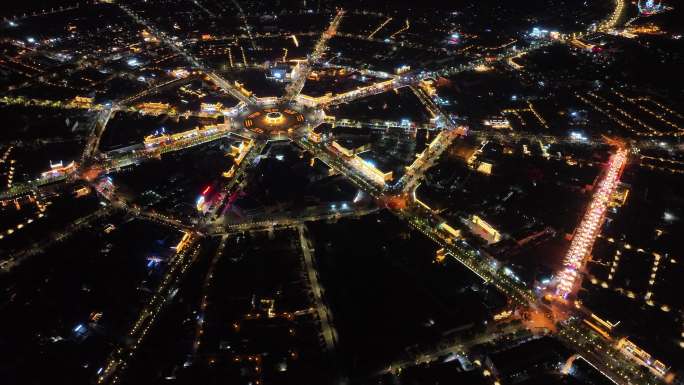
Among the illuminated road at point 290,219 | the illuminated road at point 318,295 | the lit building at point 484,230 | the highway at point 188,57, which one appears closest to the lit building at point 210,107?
the highway at point 188,57

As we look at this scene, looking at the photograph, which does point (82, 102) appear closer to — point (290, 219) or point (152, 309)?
point (290, 219)

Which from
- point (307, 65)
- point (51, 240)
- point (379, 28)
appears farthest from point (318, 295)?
point (379, 28)

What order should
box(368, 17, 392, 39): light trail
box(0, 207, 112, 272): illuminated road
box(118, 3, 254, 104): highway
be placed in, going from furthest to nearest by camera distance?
1. box(368, 17, 392, 39): light trail
2. box(118, 3, 254, 104): highway
3. box(0, 207, 112, 272): illuminated road

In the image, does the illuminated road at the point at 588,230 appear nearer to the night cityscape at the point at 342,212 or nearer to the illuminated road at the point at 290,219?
the night cityscape at the point at 342,212

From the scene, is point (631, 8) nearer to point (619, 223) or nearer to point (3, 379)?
point (619, 223)

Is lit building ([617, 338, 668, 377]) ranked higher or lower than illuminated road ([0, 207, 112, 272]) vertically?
lower

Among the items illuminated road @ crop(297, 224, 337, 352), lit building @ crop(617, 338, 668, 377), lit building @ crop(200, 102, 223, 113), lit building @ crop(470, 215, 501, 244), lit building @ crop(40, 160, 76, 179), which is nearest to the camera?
lit building @ crop(617, 338, 668, 377)

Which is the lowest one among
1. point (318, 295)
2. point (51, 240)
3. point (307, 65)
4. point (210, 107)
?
point (318, 295)

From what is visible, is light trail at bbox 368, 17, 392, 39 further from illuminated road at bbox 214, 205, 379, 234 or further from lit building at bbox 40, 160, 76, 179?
lit building at bbox 40, 160, 76, 179

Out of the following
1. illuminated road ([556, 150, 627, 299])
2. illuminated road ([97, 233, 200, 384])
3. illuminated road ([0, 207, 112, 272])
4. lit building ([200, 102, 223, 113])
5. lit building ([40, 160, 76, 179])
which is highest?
lit building ([200, 102, 223, 113])

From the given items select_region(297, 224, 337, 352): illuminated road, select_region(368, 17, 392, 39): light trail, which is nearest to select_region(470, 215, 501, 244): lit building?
select_region(297, 224, 337, 352): illuminated road
